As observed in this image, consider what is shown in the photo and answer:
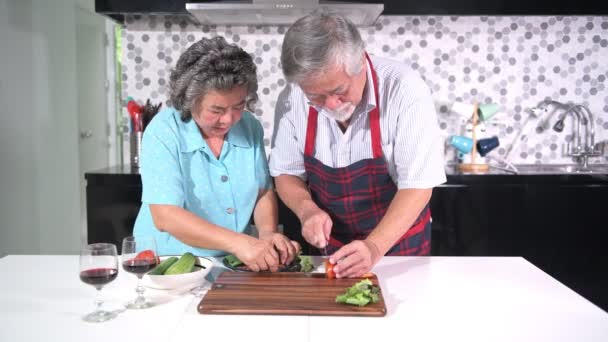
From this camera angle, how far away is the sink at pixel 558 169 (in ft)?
10.3

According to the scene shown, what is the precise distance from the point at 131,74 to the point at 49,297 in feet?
7.84

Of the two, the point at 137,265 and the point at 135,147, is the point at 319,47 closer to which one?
the point at 137,265

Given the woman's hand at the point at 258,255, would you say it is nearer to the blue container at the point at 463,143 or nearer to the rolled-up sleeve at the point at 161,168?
the rolled-up sleeve at the point at 161,168

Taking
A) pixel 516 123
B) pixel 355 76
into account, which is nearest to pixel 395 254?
pixel 355 76

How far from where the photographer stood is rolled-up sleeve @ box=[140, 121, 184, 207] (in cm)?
167

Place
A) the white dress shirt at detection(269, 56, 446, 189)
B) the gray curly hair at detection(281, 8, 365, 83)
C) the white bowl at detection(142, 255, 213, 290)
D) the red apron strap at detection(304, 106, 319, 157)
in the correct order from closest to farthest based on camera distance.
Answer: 1. the white bowl at detection(142, 255, 213, 290)
2. the gray curly hair at detection(281, 8, 365, 83)
3. the white dress shirt at detection(269, 56, 446, 189)
4. the red apron strap at detection(304, 106, 319, 157)

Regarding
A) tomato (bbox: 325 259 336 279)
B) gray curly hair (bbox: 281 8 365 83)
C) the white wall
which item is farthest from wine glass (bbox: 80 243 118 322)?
the white wall

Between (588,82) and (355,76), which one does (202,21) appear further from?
(588,82)

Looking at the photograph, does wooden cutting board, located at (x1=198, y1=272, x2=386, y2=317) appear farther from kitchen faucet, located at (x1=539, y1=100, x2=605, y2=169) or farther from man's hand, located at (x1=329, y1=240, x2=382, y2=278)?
kitchen faucet, located at (x1=539, y1=100, x2=605, y2=169)

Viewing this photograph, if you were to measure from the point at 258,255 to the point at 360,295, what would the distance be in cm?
38

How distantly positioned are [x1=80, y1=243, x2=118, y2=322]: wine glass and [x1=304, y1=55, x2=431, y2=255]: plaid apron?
86 cm

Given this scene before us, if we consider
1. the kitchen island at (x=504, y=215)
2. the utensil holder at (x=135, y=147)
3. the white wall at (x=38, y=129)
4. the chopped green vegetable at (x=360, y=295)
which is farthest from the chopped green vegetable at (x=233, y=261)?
the white wall at (x=38, y=129)

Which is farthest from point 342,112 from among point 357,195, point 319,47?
point 357,195

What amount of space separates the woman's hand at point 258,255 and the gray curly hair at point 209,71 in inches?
17.9
